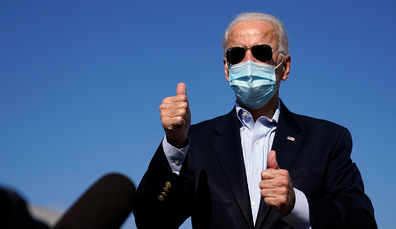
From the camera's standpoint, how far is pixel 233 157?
192 inches

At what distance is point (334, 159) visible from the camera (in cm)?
479

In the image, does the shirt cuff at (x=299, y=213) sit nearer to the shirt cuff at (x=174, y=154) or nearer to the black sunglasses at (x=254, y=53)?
the shirt cuff at (x=174, y=154)

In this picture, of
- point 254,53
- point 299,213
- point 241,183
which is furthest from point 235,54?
point 299,213

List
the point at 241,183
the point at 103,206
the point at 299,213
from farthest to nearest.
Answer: the point at 241,183 < the point at 299,213 < the point at 103,206

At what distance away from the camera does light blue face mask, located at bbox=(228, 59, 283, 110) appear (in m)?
5.29

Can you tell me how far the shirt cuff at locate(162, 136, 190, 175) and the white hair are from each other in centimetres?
217

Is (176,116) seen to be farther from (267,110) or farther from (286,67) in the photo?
(286,67)

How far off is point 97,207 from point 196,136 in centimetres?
337

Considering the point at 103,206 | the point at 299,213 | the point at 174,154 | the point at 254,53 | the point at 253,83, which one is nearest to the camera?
the point at 103,206

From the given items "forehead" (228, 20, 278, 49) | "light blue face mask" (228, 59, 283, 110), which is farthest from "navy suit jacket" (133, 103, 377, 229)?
"forehead" (228, 20, 278, 49)

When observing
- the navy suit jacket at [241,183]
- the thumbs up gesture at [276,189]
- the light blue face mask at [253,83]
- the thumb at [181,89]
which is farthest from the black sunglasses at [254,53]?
the thumbs up gesture at [276,189]

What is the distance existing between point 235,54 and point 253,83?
0.50 m

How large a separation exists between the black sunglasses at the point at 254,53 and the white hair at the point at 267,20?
31 centimetres

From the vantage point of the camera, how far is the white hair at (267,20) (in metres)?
5.72
